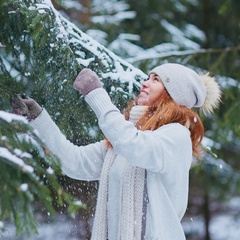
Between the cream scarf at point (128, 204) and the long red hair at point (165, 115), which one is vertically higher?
the long red hair at point (165, 115)

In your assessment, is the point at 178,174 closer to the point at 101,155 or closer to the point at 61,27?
the point at 101,155

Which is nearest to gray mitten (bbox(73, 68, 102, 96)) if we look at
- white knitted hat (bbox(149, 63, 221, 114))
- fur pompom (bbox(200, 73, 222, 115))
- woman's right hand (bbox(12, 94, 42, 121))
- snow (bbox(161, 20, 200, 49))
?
woman's right hand (bbox(12, 94, 42, 121))

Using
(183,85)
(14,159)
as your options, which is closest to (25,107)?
(183,85)

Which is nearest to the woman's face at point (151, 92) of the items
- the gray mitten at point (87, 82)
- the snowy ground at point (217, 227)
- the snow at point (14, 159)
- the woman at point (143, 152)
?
the woman at point (143, 152)

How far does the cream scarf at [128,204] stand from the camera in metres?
3.46

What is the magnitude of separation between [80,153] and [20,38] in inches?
29.5

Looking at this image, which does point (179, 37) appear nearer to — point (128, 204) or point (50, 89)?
point (50, 89)

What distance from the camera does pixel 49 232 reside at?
33.3 ft

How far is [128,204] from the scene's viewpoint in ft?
11.4

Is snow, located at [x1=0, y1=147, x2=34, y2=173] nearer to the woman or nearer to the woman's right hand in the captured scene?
the woman

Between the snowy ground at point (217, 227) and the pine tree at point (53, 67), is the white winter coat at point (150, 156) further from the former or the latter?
the snowy ground at point (217, 227)

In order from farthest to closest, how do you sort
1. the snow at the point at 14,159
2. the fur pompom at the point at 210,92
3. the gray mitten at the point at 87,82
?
the fur pompom at the point at 210,92
the gray mitten at the point at 87,82
the snow at the point at 14,159

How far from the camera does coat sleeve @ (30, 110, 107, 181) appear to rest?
3586 millimetres

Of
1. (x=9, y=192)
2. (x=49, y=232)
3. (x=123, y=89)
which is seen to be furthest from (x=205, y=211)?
(x=9, y=192)
